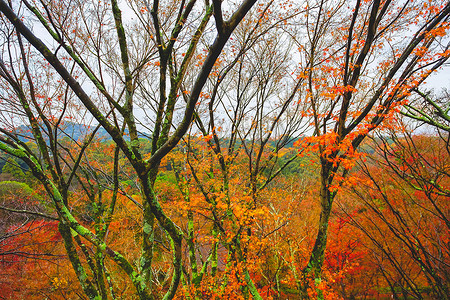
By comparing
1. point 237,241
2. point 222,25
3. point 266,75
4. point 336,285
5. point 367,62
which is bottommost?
point 336,285

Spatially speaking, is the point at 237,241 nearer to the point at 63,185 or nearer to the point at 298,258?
the point at 63,185

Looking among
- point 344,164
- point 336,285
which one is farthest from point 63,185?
point 336,285

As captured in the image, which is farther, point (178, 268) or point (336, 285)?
point (336, 285)

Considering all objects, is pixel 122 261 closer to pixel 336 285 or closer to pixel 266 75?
pixel 266 75

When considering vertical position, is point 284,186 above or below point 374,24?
below

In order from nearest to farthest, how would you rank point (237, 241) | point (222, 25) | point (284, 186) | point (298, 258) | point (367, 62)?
1. point (222, 25)
2. point (367, 62)
3. point (237, 241)
4. point (298, 258)
5. point (284, 186)

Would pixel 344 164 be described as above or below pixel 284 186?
above

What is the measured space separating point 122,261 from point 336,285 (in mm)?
16051

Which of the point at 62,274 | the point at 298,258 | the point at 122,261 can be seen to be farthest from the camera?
the point at 298,258

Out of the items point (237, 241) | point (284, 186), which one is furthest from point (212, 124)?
point (284, 186)

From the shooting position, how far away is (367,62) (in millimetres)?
5621

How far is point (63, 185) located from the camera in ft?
16.7

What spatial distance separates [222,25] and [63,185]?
5508 mm

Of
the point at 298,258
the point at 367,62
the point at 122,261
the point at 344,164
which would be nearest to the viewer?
the point at 122,261
